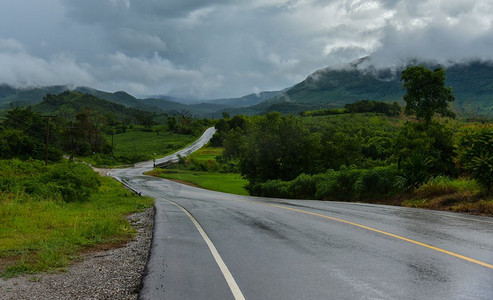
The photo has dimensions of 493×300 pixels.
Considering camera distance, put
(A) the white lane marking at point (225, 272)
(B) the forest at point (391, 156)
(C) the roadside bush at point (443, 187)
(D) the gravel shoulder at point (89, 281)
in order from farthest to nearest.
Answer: (B) the forest at point (391, 156) → (C) the roadside bush at point (443, 187) → (D) the gravel shoulder at point (89, 281) → (A) the white lane marking at point (225, 272)

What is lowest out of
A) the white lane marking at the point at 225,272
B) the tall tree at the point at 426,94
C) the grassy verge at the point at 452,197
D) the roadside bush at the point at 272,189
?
the roadside bush at the point at 272,189

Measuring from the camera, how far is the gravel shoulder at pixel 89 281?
5199mm

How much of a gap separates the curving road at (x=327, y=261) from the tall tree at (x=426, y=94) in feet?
48.6

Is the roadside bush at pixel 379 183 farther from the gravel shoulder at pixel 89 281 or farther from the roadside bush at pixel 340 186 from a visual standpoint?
the gravel shoulder at pixel 89 281

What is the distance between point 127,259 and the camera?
754 centimetres

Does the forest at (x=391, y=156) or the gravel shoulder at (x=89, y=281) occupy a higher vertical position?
the forest at (x=391, y=156)

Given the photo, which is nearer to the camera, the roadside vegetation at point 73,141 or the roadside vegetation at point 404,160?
the roadside vegetation at point 404,160

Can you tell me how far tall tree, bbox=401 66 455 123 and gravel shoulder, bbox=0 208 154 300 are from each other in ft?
71.0

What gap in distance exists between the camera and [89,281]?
589 centimetres

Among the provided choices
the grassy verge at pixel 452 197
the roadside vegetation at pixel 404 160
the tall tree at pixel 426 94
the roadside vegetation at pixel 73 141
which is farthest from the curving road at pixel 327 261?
the roadside vegetation at pixel 73 141

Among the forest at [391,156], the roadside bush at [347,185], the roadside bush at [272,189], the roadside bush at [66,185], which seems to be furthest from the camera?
the roadside bush at [272,189]

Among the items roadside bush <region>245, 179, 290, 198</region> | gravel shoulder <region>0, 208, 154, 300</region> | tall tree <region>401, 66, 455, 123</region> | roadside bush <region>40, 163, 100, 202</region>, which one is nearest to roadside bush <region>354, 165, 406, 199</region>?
tall tree <region>401, 66, 455, 123</region>

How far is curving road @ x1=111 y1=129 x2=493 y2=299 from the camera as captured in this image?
489 cm

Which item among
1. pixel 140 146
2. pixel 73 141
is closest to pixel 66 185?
pixel 73 141
